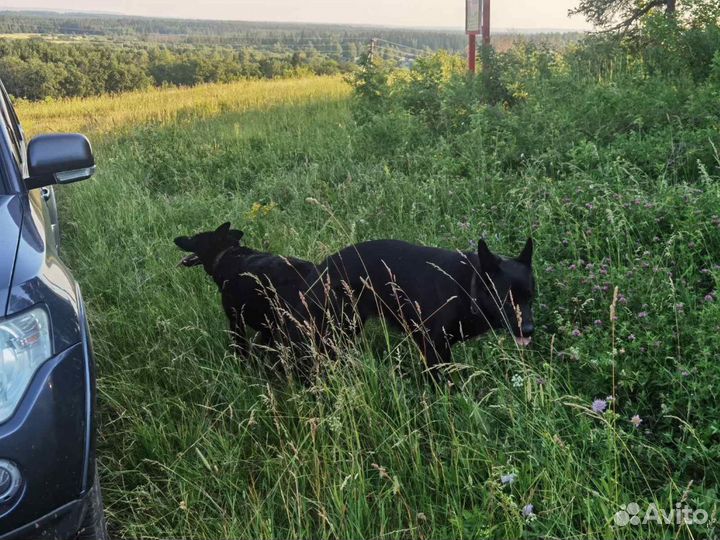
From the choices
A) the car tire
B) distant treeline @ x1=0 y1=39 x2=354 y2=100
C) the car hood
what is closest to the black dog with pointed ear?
the car hood

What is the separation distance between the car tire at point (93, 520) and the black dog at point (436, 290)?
119cm

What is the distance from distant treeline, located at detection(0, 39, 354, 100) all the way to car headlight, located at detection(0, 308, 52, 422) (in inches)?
784

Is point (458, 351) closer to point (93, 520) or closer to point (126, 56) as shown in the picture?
point (93, 520)

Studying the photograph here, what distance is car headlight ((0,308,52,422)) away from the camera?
5.18ft

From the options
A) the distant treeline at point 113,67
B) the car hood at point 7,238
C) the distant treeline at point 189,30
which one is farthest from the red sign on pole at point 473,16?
the distant treeline at point 189,30

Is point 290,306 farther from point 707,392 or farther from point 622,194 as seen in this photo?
point 622,194

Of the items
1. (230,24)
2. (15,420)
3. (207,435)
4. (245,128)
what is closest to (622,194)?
(207,435)

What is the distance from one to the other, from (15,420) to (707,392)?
90.0 inches

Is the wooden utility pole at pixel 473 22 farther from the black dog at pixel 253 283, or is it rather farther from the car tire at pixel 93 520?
the car tire at pixel 93 520

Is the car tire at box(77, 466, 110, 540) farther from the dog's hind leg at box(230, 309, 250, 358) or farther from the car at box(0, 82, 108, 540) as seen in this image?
the dog's hind leg at box(230, 309, 250, 358)

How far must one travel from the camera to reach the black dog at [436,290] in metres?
2.63

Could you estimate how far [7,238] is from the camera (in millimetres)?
1913

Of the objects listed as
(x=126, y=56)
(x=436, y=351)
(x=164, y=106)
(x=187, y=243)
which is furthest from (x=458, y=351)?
(x=126, y=56)

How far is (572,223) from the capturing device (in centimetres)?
381
